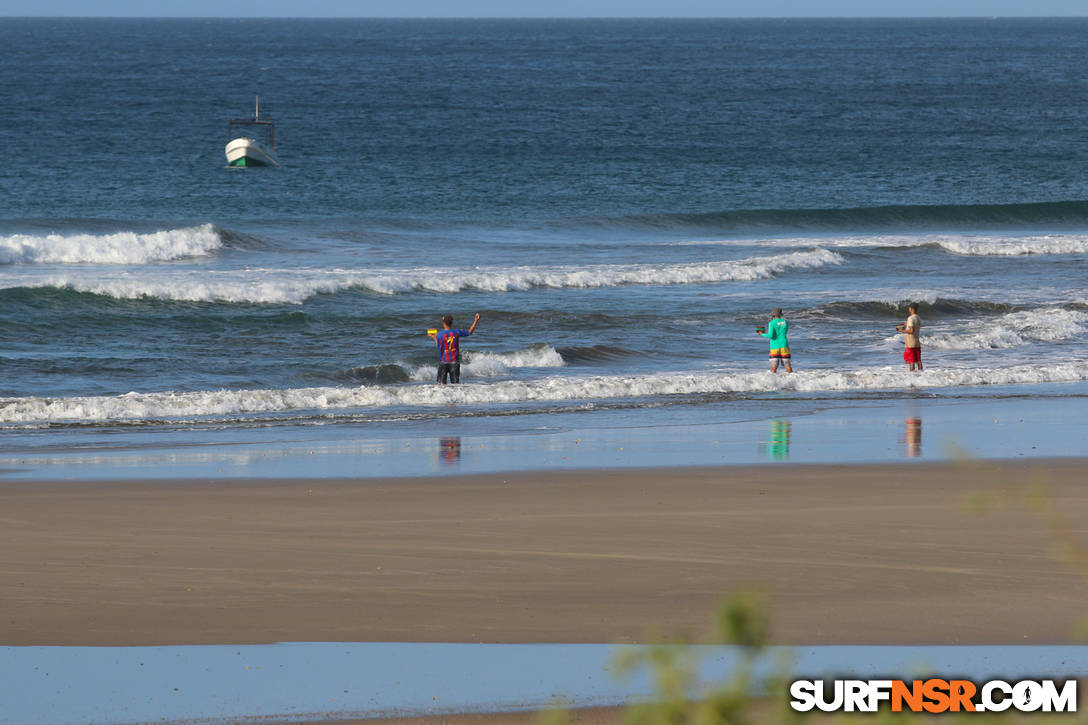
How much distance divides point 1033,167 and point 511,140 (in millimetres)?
23157

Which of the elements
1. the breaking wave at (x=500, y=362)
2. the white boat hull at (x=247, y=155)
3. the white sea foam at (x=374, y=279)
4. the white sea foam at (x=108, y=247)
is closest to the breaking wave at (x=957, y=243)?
the white sea foam at (x=374, y=279)

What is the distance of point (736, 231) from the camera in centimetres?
3909

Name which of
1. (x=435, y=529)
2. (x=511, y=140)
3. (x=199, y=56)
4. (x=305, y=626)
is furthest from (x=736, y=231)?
(x=199, y=56)

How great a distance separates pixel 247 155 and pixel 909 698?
164 feet

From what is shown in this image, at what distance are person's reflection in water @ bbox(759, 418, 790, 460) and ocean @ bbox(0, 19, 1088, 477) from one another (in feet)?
0.50

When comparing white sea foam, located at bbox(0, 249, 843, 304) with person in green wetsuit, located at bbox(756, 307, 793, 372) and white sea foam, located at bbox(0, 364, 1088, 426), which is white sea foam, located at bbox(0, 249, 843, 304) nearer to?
white sea foam, located at bbox(0, 364, 1088, 426)

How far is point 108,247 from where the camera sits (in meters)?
31.3

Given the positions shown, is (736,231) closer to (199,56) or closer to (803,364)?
(803,364)

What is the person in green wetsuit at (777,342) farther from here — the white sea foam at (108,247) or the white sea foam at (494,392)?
the white sea foam at (108,247)

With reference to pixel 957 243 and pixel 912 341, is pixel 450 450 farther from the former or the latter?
pixel 957 243

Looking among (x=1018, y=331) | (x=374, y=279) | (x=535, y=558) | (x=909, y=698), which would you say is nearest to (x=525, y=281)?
(x=374, y=279)

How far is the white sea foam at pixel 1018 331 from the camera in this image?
22766 mm

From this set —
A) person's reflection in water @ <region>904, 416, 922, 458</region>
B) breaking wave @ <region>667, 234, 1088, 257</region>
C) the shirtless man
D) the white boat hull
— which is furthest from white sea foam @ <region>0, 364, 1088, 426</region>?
the white boat hull

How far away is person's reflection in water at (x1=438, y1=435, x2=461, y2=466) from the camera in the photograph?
13547 millimetres
